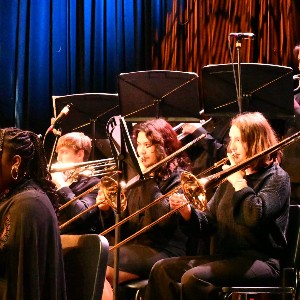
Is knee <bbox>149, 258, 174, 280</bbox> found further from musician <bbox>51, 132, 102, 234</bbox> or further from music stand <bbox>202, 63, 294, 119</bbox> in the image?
music stand <bbox>202, 63, 294, 119</bbox>

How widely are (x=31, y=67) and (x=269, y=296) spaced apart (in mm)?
3838

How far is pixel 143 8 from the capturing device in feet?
20.6

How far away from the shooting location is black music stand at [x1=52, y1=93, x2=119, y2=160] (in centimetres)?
477

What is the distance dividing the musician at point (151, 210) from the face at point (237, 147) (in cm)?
62

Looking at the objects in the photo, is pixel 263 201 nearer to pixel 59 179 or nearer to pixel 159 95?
pixel 159 95

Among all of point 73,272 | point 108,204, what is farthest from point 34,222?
point 108,204

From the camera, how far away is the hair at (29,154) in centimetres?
234

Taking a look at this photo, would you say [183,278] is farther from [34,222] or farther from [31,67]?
[31,67]

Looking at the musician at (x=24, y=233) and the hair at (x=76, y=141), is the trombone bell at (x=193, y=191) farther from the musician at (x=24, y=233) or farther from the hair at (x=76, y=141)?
the hair at (x=76, y=141)

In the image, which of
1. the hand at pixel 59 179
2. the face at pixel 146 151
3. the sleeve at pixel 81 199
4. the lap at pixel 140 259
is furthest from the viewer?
the hand at pixel 59 179

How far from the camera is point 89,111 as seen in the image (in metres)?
4.84

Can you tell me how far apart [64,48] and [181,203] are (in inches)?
124

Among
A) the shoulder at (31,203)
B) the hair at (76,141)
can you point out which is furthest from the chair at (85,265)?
the hair at (76,141)

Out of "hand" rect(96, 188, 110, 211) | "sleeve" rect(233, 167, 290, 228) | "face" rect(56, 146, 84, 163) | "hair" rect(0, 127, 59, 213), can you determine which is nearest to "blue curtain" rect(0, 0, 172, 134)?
"face" rect(56, 146, 84, 163)
